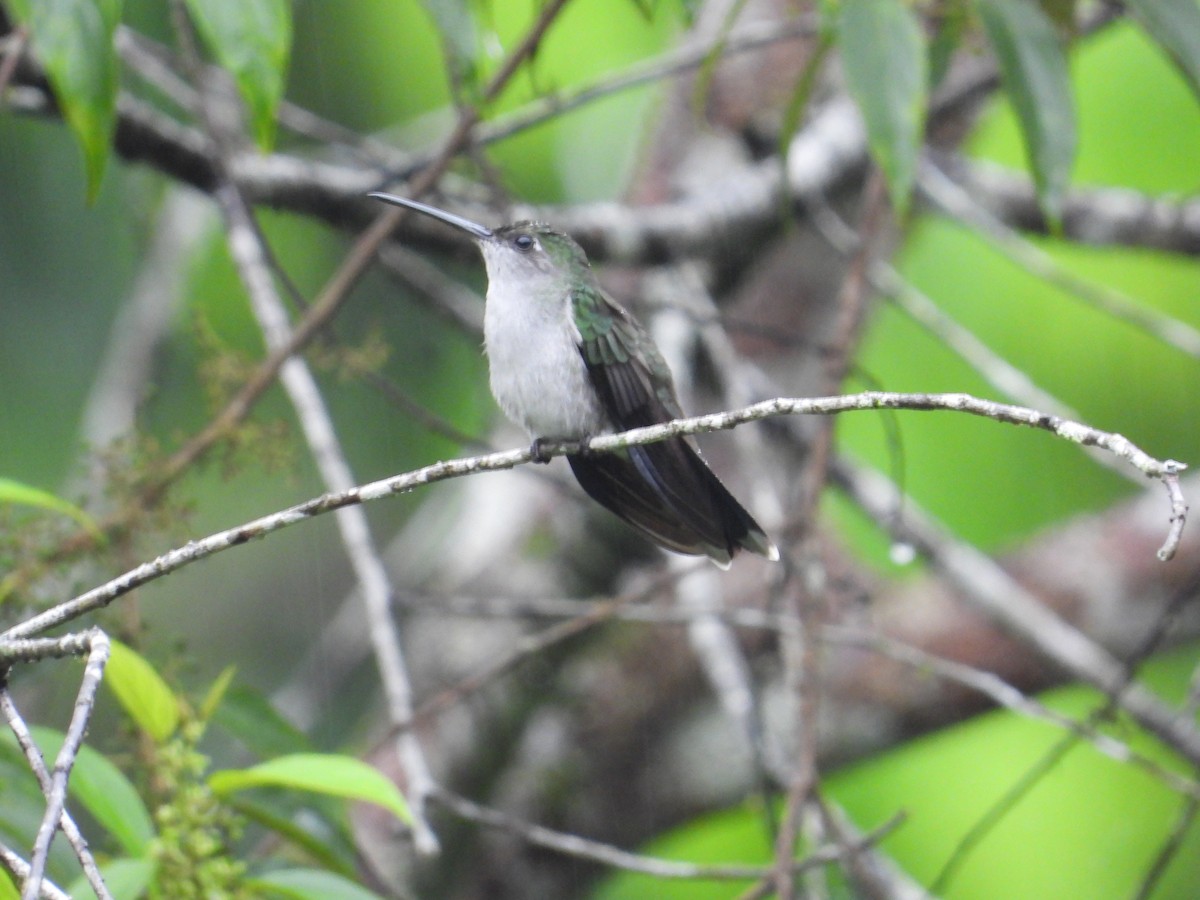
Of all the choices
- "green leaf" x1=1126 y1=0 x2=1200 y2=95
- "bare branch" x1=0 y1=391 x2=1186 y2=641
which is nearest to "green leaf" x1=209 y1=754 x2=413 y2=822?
"bare branch" x1=0 y1=391 x2=1186 y2=641

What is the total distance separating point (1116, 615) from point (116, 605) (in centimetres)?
407

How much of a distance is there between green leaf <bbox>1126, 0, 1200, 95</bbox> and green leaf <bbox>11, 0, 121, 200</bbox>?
210 cm

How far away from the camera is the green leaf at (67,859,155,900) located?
213 cm

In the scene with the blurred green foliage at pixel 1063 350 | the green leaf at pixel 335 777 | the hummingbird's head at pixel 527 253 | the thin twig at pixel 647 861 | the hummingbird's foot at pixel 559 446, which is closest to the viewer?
the green leaf at pixel 335 777

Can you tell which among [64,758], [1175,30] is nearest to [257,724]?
[64,758]

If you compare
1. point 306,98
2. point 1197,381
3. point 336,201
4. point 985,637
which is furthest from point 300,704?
point 1197,381

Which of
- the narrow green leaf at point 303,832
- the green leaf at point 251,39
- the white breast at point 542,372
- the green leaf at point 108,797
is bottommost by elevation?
the green leaf at point 108,797

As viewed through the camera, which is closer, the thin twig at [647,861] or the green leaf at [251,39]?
the green leaf at [251,39]

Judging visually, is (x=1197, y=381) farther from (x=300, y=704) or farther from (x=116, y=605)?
(x=116, y=605)

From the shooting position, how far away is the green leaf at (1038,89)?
3219 millimetres

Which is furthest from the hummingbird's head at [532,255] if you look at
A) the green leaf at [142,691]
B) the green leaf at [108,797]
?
the green leaf at [108,797]

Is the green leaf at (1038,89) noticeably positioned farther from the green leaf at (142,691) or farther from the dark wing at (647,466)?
the green leaf at (142,691)

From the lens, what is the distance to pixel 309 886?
2375 millimetres

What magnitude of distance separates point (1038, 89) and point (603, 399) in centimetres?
121
